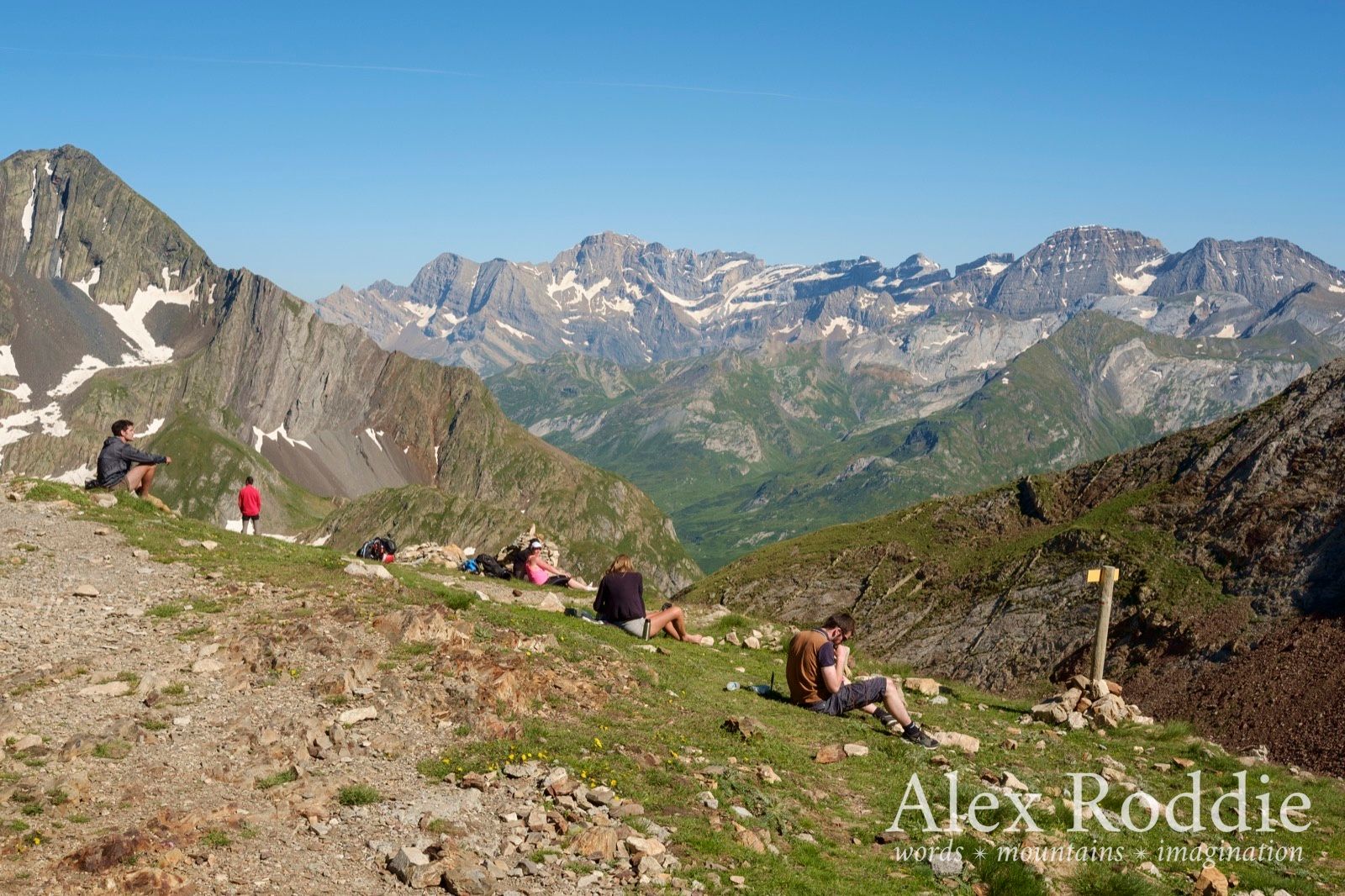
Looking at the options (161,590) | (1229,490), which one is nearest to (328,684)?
(161,590)

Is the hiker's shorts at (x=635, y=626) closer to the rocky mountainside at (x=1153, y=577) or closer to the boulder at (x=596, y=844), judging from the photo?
the boulder at (x=596, y=844)

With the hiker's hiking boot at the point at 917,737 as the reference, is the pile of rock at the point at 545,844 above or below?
below

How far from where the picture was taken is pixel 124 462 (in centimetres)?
3122

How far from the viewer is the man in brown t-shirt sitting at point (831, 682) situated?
21062 millimetres

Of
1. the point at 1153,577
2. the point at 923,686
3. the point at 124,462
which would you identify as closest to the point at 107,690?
the point at 124,462

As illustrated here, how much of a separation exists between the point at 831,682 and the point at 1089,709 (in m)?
8.18

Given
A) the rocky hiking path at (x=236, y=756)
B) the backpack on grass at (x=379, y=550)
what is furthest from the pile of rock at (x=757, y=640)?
the backpack on grass at (x=379, y=550)

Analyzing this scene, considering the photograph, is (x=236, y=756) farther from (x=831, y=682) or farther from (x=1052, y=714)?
(x=1052, y=714)

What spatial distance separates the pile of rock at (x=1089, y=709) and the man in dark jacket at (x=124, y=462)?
27775mm

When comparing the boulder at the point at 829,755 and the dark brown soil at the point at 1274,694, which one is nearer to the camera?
the boulder at the point at 829,755

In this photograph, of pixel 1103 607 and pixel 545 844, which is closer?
pixel 545 844

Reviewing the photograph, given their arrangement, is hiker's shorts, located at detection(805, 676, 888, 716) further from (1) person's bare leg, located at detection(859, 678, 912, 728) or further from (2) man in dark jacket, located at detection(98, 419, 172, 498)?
(2) man in dark jacket, located at detection(98, 419, 172, 498)

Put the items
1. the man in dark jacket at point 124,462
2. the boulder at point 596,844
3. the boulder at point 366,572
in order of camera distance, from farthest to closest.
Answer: the man in dark jacket at point 124,462, the boulder at point 366,572, the boulder at point 596,844

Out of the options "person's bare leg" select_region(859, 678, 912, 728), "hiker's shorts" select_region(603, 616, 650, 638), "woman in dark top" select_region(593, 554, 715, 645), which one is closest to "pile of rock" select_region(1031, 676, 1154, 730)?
"person's bare leg" select_region(859, 678, 912, 728)
